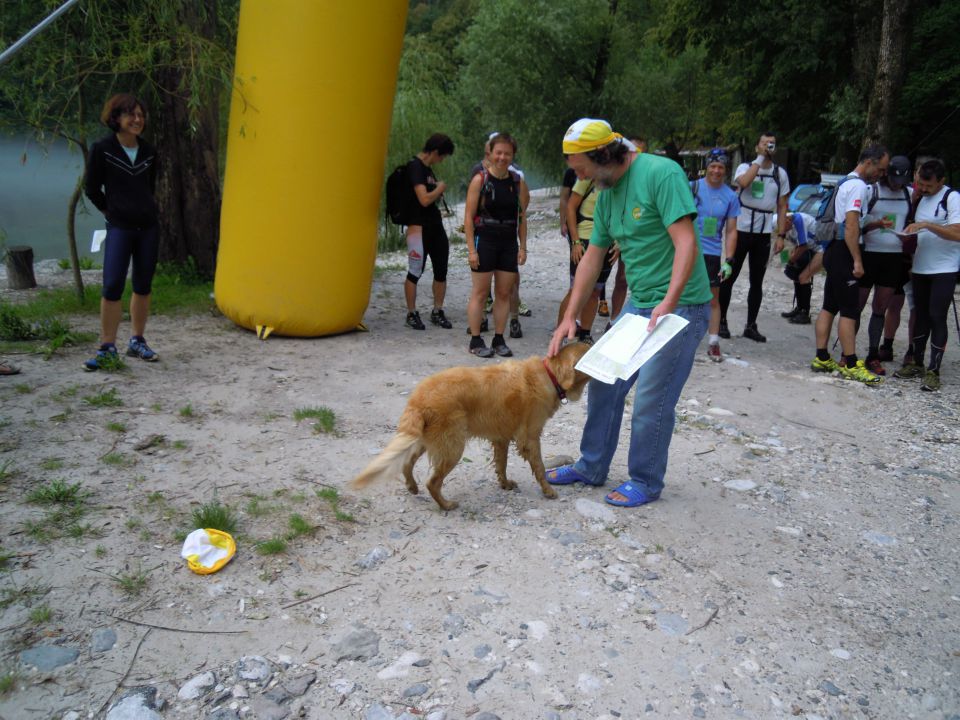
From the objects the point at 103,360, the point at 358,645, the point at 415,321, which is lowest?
the point at 358,645

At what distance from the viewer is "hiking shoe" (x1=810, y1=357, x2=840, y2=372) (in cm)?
729

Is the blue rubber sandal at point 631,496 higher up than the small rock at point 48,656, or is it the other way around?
the blue rubber sandal at point 631,496

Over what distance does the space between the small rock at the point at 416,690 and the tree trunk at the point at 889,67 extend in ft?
39.8

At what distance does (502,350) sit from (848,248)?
3487mm

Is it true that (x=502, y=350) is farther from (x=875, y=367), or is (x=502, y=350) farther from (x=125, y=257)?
(x=875, y=367)

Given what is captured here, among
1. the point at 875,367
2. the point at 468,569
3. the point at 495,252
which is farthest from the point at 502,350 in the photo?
the point at 875,367

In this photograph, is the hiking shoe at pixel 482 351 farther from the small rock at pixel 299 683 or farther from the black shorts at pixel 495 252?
the small rock at pixel 299 683

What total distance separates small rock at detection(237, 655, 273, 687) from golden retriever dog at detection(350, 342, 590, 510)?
106 cm

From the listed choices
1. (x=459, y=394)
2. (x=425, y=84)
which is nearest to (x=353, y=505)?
(x=459, y=394)

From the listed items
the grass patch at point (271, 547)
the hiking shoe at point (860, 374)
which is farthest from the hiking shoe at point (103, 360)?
the hiking shoe at point (860, 374)

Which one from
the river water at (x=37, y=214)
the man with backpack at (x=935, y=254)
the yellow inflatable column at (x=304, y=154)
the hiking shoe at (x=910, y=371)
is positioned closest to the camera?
the yellow inflatable column at (x=304, y=154)

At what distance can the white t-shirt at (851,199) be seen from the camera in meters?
6.76

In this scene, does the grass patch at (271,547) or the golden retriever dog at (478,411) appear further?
the golden retriever dog at (478,411)

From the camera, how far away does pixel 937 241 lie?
678 cm
